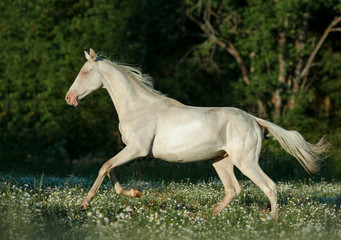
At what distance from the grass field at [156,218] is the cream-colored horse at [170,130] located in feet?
1.16

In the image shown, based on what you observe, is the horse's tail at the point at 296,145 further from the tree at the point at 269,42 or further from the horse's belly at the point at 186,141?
the tree at the point at 269,42

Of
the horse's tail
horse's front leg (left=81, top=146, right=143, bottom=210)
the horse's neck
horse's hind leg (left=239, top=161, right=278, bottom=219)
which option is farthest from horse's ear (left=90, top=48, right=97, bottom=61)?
horse's hind leg (left=239, top=161, right=278, bottom=219)

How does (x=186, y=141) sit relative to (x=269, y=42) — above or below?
below

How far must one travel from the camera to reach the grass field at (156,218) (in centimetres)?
561

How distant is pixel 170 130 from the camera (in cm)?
699

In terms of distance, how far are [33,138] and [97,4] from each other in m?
5.42

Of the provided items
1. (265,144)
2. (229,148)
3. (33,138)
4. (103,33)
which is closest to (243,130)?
A: (229,148)

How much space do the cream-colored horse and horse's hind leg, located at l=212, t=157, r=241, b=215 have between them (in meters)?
0.01

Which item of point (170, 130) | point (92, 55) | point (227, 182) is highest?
point (92, 55)

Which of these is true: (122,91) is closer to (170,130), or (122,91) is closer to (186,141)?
(170,130)

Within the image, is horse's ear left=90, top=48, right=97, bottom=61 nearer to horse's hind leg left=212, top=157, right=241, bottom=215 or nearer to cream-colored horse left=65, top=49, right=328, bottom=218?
cream-colored horse left=65, top=49, right=328, bottom=218

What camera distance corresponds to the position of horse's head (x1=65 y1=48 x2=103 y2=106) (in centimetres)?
721

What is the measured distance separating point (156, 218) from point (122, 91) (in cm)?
202

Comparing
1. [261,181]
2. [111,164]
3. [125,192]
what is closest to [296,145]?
[261,181]
